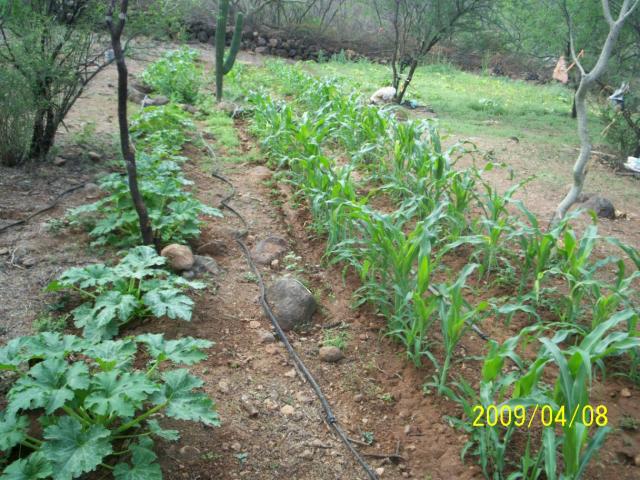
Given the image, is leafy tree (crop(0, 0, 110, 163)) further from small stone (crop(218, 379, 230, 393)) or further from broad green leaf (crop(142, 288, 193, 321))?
small stone (crop(218, 379, 230, 393))

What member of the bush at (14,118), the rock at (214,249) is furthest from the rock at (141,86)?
the rock at (214,249)

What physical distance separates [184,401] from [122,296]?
83 centimetres

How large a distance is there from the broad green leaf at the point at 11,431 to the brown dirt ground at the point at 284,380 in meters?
0.52

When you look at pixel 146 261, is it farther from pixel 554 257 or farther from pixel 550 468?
pixel 554 257

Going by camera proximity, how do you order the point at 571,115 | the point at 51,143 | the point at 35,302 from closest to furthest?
the point at 35,302 < the point at 51,143 < the point at 571,115

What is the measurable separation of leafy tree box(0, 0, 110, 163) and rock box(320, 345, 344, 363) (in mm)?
2905

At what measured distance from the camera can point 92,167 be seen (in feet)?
16.2

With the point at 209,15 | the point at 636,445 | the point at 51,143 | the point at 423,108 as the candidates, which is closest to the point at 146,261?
the point at 636,445

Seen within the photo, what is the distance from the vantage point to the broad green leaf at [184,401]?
6.26 feet

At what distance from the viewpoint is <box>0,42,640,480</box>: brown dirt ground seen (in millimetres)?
2223

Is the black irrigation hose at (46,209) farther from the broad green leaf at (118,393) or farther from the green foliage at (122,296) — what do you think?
the broad green leaf at (118,393)

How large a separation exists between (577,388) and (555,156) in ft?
21.0

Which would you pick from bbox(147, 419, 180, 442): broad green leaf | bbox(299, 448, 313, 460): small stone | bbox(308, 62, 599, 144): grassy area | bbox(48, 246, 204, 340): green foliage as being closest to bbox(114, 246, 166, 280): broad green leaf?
bbox(48, 246, 204, 340): green foliage

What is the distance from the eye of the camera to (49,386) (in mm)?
1857
